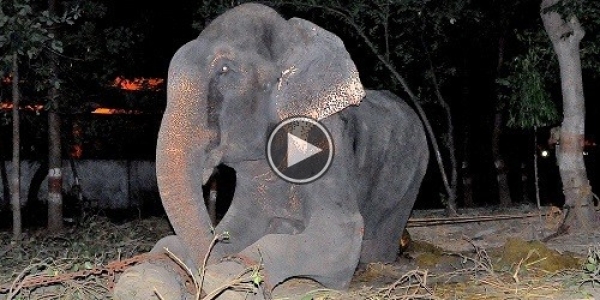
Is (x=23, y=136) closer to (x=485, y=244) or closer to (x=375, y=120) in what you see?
(x=485, y=244)

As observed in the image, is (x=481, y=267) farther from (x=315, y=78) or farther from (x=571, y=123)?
(x=571, y=123)

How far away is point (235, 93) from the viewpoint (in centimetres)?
530

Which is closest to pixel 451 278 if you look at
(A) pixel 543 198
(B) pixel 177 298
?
(B) pixel 177 298

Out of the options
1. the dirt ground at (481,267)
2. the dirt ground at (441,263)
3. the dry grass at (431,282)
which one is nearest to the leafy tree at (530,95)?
the dirt ground at (481,267)

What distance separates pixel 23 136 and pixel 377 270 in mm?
16954

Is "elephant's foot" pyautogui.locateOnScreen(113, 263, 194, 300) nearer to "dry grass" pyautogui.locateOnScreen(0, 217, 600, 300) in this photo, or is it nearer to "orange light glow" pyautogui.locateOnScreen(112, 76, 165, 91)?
"dry grass" pyautogui.locateOnScreen(0, 217, 600, 300)

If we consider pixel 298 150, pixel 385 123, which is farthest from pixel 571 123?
pixel 298 150

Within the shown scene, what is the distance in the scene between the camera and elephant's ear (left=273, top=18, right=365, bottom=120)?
5.39 meters

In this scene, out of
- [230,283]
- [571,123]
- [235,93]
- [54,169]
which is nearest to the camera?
[230,283]

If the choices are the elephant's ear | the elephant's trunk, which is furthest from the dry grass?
the elephant's ear

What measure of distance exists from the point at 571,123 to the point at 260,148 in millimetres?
5246

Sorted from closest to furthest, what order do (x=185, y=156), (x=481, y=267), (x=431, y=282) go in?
(x=185, y=156) → (x=431, y=282) → (x=481, y=267)

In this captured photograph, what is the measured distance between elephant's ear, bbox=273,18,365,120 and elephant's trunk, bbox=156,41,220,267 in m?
0.61

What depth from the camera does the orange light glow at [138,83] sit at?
2144 cm
